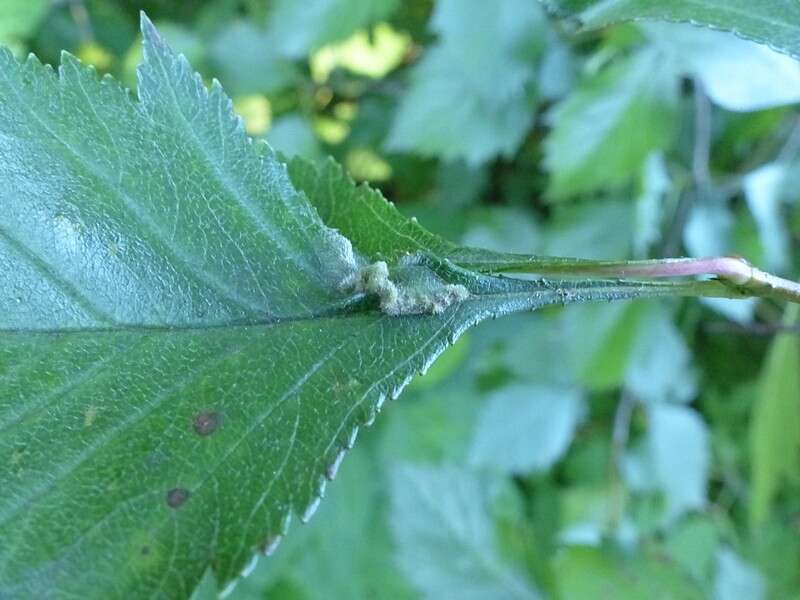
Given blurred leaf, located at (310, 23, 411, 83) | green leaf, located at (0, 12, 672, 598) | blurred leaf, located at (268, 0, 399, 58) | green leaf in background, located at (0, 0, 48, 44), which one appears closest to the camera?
green leaf, located at (0, 12, 672, 598)

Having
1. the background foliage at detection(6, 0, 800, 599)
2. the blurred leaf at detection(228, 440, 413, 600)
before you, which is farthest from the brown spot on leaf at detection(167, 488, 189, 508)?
the blurred leaf at detection(228, 440, 413, 600)

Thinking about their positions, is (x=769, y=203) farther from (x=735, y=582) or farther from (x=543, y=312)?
(x=735, y=582)

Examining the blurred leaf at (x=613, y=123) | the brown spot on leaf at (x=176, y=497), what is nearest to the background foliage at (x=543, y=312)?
the blurred leaf at (x=613, y=123)

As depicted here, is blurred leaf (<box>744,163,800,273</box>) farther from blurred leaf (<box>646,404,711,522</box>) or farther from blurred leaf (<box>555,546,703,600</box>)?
blurred leaf (<box>555,546,703,600</box>)

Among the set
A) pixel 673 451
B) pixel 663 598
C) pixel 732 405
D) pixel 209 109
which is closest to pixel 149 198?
pixel 209 109

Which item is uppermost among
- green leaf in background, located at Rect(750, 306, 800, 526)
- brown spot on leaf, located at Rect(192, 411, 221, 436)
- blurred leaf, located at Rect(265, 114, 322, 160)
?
blurred leaf, located at Rect(265, 114, 322, 160)

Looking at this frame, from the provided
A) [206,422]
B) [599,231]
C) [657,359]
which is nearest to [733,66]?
[599,231]

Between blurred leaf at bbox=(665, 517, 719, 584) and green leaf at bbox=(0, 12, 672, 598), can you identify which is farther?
blurred leaf at bbox=(665, 517, 719, 584)

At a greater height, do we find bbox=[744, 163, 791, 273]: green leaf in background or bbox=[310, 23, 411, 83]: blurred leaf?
bbox=[310, 23, 411, 83]: blurred leaf
